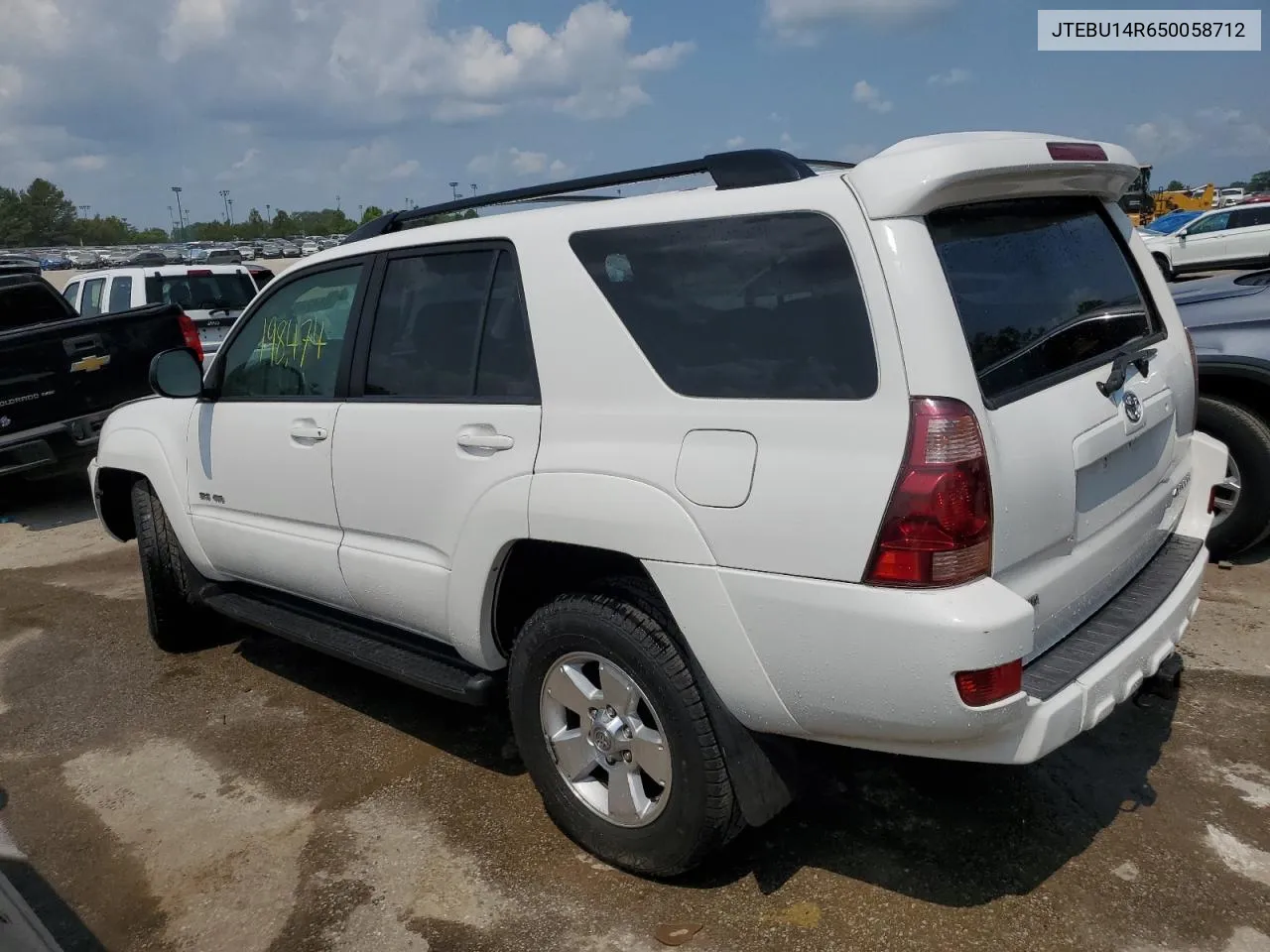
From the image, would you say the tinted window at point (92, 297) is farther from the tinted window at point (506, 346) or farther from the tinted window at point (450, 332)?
the tinted window at point (506, 346)

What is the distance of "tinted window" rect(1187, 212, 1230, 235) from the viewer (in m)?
20.8

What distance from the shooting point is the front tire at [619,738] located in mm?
2541

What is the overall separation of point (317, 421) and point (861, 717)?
2244 millimetres

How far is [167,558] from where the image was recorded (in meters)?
4.62

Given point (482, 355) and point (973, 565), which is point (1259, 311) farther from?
point (482, 355)

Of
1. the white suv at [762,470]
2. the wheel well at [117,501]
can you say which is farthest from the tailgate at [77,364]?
→ the white suv at [762,470]

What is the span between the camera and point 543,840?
3.08 metres

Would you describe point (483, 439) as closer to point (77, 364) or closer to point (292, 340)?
point (292, 340)

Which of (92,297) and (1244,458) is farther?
(92,297)

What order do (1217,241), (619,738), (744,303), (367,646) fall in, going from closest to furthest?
(744,303) → (619,738) → (367,646) → (1217,241)

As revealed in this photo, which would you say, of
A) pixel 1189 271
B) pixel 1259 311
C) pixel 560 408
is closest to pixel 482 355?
pixel 560 408

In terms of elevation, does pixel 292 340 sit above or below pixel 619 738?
above

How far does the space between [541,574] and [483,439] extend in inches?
18.3

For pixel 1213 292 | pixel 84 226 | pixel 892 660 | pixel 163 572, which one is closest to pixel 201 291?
pixel 163 572
